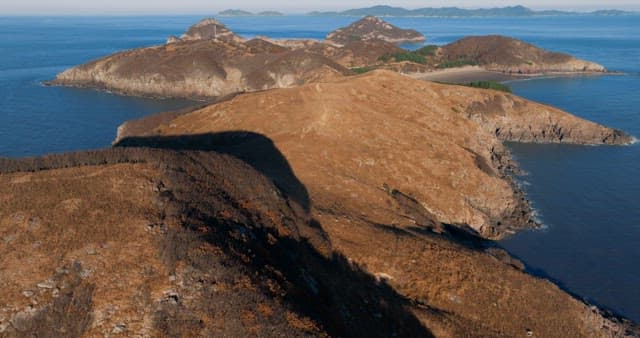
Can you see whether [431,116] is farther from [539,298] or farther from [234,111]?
[539,298]

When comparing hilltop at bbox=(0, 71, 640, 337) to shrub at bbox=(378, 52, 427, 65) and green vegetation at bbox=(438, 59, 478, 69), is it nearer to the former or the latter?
green vegetation at bbox=(438, 59, 478, 69)

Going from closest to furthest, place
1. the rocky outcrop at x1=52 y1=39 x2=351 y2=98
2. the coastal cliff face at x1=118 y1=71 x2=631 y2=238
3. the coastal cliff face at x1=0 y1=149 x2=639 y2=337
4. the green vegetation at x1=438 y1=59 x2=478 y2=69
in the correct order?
the coastal cliff face at x1=0 y1=149 x2=639 y2=337 < the coastal cliff face at x1=118 y1=71 x2=631 y2=238 < the rocky outcrop at x1=52 y1=39 x2=351 y2=98 < the green vegetation at x1=438 y1=59 x2=478 y2=69

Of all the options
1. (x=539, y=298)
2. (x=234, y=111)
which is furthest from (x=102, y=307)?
(x=234, y=111)

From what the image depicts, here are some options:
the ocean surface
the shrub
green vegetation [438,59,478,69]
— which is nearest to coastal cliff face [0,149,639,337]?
the ocean surface

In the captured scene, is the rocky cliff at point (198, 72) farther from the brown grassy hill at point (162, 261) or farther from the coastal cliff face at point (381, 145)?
the brown grassy hill at point (162, 261)

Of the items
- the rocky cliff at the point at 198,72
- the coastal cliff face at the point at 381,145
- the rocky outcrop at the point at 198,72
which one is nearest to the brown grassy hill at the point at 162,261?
the coastal cliff face at the point at 381,145
